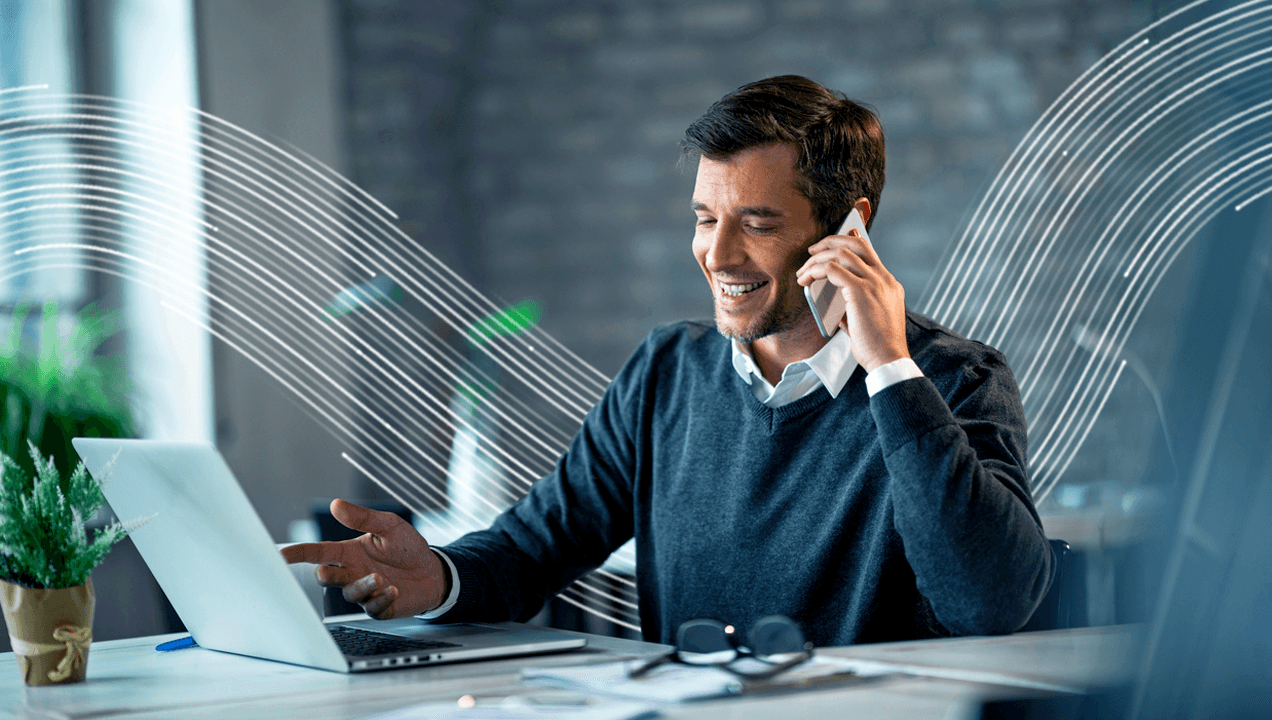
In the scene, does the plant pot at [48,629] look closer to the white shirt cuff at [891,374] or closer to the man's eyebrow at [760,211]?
the white shirt cuff at [891,374]

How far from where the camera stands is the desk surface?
772 mm

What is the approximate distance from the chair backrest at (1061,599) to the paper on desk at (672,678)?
42cm

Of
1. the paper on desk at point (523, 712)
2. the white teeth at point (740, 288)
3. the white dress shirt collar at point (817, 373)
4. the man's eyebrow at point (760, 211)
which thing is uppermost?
the man's eyebrow at point (760, 211)

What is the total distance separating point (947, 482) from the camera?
112 cm

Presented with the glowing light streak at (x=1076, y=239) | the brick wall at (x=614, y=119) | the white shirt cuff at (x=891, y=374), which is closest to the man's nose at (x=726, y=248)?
the white shirt cuff at (x=891, y=374)

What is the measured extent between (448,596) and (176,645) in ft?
0.96

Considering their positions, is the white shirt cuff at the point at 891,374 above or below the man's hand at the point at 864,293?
below

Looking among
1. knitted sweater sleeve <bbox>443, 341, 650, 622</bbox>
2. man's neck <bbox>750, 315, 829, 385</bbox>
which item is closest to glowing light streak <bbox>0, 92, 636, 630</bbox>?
knitted sweater sleeve <bbox>443, 341, 650, 622</bbox>

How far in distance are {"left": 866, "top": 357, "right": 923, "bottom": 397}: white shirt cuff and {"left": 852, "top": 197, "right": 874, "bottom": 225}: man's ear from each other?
0.39 m

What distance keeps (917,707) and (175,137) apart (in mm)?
2495

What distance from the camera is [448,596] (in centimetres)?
126

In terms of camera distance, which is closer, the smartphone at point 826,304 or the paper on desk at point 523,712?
the paper on desk at point 523,712

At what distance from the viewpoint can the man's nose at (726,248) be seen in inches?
58.7

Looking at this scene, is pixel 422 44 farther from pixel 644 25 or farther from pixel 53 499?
pixel 53 499
